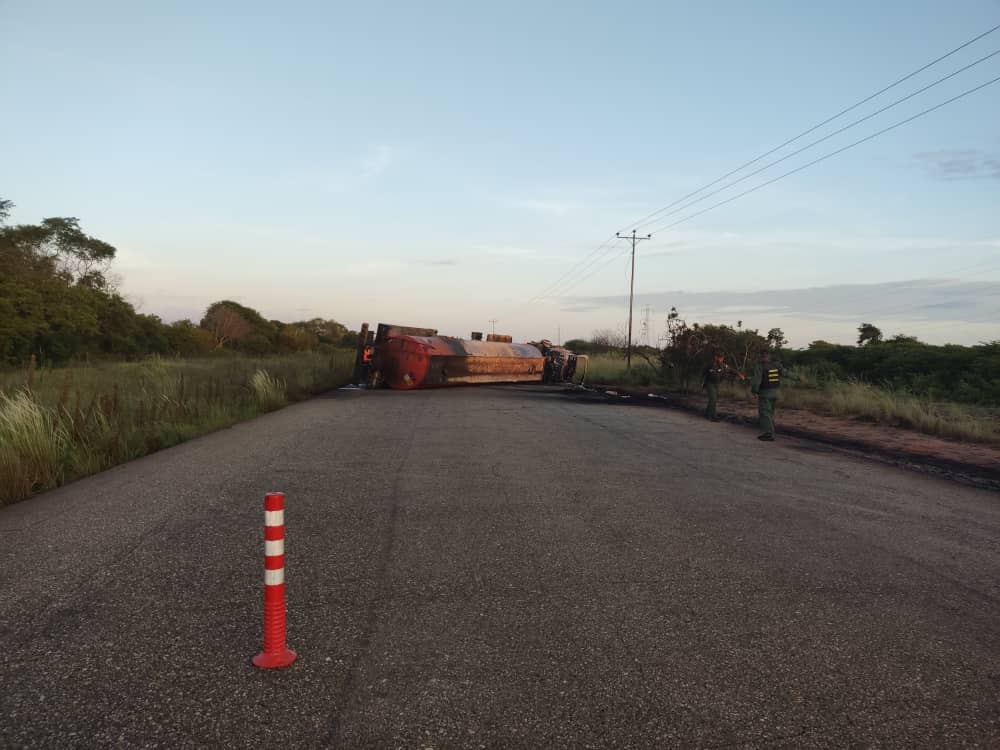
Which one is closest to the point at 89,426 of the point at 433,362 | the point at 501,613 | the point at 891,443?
the point at 501,613

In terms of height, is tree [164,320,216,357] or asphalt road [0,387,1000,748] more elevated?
tree [164,320,216,357]

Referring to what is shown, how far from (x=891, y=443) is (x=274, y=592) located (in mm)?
13590

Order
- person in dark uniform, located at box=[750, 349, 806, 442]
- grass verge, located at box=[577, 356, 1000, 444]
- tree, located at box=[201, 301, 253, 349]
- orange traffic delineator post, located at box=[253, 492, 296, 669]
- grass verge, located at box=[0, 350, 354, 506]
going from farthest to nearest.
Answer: tree, located at box=[201, 301, 253, 349] < grass verge, located at box=[577, 356, 1000, 444] < person in dark uniform, located at box=[750, 349, 806, 442] < grass verge, located at box=[0, 350, 354, 506] < orange traffic delineator post, located at box=[253, 492, 296, 669]

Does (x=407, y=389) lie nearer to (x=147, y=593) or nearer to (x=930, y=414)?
(x=930, y=414)

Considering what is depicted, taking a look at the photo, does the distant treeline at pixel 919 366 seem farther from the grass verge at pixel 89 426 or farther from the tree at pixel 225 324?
the tree at pixel 225 324

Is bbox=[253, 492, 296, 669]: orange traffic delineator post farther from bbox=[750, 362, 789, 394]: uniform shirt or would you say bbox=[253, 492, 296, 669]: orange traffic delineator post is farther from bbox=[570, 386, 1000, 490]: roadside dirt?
bbox=[750, 362, 789, 394]: uniform shirt

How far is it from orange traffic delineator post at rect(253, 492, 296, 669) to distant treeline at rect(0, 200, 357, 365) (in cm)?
2109

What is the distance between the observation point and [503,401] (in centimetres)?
2083

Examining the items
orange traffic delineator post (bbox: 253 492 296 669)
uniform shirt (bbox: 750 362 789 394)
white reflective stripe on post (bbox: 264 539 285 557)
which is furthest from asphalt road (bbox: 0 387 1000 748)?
uniform shirt (bbox: 750 362 789 394)

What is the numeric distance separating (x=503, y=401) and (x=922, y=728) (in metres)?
17.9

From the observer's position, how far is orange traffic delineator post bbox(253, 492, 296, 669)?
3.36m

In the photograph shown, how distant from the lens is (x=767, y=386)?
13031 millimetres

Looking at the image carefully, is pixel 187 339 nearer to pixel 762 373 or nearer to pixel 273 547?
pixel 762 373

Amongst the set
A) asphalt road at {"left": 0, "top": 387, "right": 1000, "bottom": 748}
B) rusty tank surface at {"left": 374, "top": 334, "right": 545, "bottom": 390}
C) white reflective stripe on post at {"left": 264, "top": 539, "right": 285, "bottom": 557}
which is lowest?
asphalt road at {"left": 0, "top": 387, "right": 1000, "bottom": 748}
